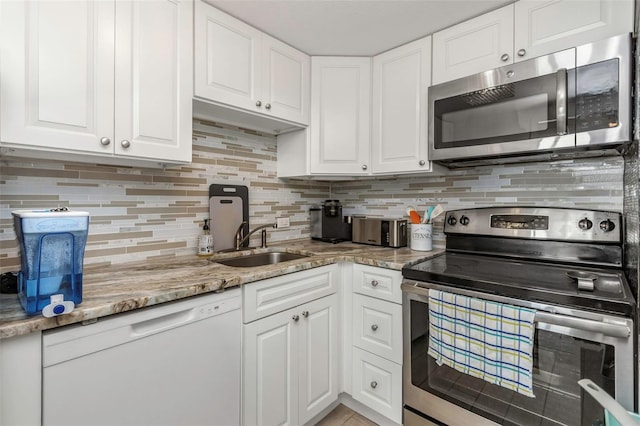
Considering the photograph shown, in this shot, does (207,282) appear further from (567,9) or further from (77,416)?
(567,9)

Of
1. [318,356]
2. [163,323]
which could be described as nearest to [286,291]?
[318,356]

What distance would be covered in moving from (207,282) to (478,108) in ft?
5.13

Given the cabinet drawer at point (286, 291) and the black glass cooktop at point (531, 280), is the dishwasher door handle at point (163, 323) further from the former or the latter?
the black glass cooktop at point (531, 280)

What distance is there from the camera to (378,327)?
1.61 metres

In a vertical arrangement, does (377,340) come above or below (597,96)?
below

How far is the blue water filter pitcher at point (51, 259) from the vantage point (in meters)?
0.79

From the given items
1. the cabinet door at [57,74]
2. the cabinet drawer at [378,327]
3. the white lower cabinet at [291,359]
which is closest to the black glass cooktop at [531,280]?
the cabinet drawer at [378,327]

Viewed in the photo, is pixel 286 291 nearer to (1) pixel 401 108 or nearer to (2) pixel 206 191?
(2) pixel 206 191

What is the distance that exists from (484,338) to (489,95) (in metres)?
1.17

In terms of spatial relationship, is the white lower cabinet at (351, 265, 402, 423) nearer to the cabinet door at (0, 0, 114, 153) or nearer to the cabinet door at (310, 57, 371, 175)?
the cabinet door at (310, 57, 371, 175)

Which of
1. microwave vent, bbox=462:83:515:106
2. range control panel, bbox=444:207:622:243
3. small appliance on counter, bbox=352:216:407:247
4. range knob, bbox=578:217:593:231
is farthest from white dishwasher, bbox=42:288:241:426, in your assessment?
range knob, bbox=578:217:593:231

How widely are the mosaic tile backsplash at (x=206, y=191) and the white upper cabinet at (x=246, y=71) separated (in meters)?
0.30


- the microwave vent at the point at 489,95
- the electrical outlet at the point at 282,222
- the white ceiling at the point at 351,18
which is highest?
the white ceiling at the point at 351,18

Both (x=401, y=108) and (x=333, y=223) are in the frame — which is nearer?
(x=401, y=108)
